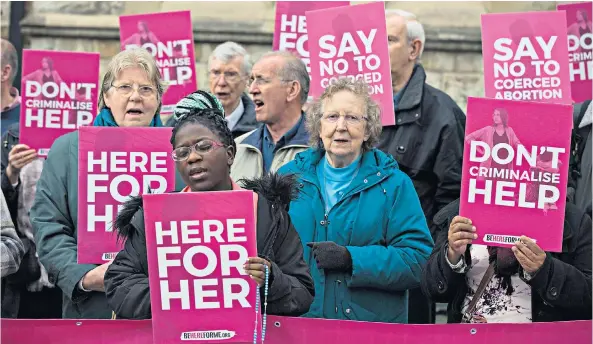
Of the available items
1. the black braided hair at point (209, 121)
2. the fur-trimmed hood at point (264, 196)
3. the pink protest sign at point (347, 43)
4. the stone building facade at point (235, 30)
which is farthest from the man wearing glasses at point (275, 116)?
the stone building facade at point (235, 30)

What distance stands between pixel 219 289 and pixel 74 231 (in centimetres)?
151

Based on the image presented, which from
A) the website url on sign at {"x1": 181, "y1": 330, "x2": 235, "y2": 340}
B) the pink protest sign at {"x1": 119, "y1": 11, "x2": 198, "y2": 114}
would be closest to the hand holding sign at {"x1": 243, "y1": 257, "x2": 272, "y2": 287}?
the website url on sign at {"x1": 181, "y1": 330, "x2": 235, "y2": 340}

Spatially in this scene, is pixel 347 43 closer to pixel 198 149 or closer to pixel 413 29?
pixel 413 29

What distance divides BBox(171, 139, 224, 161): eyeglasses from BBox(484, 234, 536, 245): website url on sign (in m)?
1.16

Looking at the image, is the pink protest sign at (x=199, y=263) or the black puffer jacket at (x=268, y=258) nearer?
the pink protest sign at (x=199, y=263)

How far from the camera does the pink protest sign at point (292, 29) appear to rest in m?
8.67

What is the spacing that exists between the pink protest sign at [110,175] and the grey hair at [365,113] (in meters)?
0.79

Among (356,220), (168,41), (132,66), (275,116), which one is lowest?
(356,220)

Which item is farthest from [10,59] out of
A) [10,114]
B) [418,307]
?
[418,307]

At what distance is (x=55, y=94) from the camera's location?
25.1 feet

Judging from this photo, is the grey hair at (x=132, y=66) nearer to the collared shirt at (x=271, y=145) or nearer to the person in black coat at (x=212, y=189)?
the collared shirt at (x=271, y=145)

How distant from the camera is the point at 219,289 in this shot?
5.18 m

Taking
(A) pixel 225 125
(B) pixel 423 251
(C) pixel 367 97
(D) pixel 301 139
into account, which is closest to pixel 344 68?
(D) pixel 301 139

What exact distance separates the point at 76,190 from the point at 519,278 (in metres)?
2.05
